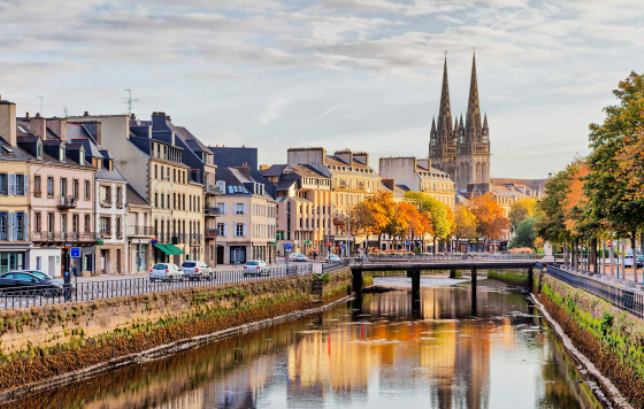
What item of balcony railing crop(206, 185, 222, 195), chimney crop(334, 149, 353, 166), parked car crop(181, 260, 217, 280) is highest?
chimney crop(334, 149, 353, 166)

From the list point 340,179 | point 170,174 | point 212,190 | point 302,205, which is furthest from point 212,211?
point 340,179

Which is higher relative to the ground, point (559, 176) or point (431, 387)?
point (559, 176)

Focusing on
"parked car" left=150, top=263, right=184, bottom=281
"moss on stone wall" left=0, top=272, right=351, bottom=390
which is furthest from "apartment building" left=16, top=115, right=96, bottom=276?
"moss on stone wall" left=0, top=272, right=351, bottom=390

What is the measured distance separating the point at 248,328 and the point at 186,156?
41.8 m

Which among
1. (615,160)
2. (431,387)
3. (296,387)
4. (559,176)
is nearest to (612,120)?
(615,160)

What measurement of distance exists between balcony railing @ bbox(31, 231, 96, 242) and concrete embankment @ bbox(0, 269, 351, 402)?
13.5 metres

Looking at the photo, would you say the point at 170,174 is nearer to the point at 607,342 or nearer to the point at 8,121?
the point at 8,121

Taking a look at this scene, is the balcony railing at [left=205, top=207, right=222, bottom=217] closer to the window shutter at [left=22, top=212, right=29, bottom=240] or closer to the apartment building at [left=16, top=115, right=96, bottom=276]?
the apartment building at [left=16, top=115, right=96, bottom=276]

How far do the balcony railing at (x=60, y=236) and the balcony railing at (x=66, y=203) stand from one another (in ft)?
5.61

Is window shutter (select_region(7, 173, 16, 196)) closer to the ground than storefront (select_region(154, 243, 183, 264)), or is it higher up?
higher up

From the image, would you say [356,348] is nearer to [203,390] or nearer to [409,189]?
[203,390]

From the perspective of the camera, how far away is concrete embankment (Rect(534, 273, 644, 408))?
3772cm

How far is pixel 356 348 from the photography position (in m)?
59.3

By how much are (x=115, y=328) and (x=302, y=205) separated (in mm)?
106158
